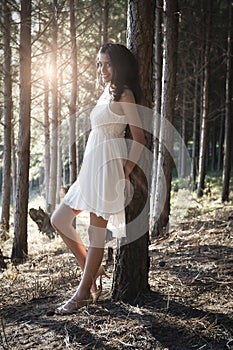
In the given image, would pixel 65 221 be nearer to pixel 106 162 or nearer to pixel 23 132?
pixel 106 162

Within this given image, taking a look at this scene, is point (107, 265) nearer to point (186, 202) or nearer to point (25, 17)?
point (25, 17)

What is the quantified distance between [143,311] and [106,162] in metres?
1.30

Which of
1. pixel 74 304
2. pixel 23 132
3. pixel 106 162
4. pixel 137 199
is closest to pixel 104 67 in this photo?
pixel 106 162

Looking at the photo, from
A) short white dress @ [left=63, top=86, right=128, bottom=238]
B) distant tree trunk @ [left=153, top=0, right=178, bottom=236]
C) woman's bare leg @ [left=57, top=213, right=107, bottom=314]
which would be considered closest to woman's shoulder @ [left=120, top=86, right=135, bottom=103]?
short white dress @ [left=63, top=86, right=128, bottom=238]

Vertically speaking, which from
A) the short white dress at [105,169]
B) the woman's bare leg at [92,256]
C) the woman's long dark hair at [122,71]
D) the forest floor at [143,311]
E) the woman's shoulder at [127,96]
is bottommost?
the forest floor at [143,311]

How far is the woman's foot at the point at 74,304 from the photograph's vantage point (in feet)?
12.0

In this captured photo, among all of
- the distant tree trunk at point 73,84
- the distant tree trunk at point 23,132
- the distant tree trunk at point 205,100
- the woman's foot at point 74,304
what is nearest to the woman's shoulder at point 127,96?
the woman's foot at point 74,304

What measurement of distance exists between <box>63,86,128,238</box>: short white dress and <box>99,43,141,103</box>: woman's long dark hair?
141 millimetres

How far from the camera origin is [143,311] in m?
3.59

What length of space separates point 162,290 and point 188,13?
14.4 meters

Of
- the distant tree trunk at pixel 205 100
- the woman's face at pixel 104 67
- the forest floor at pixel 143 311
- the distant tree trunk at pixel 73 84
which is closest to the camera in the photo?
the forest floor at pixel 143 311

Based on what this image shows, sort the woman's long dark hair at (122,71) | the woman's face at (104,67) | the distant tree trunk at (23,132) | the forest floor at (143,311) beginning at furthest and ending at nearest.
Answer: the distant tree trunk at (23,132) < the woman's face at (104,67) < the woman's long dark hair at (122,71) < the forest floor at (143,311)

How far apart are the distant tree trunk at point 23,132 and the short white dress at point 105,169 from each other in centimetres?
386

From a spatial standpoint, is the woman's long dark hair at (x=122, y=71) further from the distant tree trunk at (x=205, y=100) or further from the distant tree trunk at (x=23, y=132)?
the distant tree trunk at (x=205, y=100)
